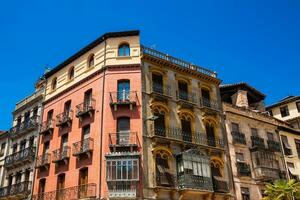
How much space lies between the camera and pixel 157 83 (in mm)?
28609

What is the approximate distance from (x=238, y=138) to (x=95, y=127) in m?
13.4

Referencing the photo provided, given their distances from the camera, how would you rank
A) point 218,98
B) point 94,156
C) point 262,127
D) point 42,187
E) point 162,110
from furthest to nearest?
point 262,127
point 218,98
point 42,187
point 162,110
point 94,156

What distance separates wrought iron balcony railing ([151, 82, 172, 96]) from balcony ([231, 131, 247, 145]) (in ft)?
24.7

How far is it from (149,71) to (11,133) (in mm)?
17627

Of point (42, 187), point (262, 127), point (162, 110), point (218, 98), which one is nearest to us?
point (162, 110)

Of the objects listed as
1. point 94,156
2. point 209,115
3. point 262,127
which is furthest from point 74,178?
point 262,127

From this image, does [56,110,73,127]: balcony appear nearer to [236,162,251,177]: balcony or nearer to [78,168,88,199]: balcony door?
[78,168,88,199]: balcony door

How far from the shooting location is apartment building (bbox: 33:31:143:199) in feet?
78.8

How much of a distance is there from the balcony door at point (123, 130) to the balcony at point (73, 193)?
3705 millimetres

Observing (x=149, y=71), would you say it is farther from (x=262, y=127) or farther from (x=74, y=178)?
(x=262, y=127)

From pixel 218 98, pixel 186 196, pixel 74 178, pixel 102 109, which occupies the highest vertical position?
pixel 218 98

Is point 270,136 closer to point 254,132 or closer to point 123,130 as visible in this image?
point 254,132

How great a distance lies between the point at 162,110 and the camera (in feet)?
90.5

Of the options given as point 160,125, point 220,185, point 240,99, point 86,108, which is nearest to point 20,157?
point 86,108
